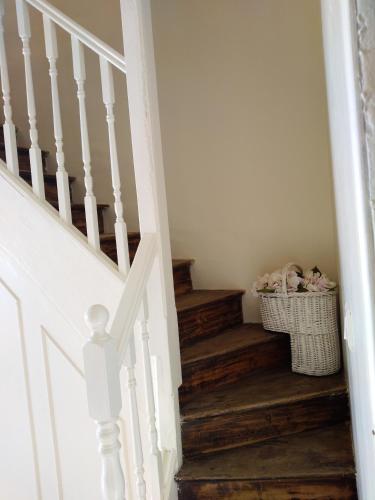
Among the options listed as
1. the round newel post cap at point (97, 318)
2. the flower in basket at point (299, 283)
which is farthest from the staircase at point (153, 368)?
the flower in basket at point (299, 283)

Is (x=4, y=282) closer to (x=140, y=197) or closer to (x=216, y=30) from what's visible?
(x=140, y=197)

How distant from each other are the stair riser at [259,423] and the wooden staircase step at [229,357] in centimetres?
19

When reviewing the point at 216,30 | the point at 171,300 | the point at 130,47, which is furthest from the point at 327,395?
the point at 216,30

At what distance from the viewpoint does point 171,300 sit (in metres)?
1.71

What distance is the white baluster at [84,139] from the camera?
5.50 feet

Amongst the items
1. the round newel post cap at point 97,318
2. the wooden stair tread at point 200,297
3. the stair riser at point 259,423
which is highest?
the round newel post cap at point 97,318

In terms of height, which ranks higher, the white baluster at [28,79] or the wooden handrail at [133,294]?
the white baluster at [28,79]

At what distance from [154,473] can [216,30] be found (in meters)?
2.39

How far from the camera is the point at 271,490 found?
1.57 meters

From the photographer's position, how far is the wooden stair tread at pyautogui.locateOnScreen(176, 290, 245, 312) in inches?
86.3

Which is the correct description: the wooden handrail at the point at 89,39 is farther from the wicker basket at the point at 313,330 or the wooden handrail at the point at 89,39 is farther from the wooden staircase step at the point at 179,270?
the wicker basket at the point at 313,330

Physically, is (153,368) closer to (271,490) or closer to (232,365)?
(232,365)

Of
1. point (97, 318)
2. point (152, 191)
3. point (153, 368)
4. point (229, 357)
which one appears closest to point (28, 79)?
point (152, 191)

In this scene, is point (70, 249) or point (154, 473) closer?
point (154, 473)
